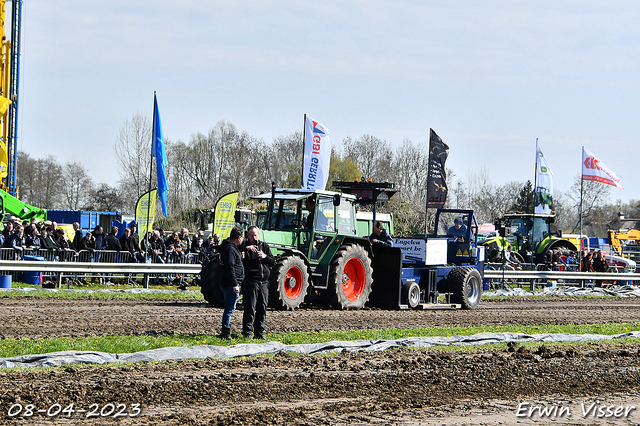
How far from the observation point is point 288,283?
47.4 feet

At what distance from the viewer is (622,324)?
579 inches

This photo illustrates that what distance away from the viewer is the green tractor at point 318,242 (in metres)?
14.8

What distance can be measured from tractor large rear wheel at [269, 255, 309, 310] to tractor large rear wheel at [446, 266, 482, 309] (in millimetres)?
4322

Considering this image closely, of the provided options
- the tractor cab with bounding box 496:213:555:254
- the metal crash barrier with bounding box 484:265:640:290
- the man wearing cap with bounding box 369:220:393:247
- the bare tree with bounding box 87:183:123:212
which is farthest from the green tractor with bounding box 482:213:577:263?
the bare tree with bounding box 87:183:123:212

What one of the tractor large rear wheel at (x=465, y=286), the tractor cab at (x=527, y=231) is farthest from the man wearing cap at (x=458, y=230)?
the tractor cab at (x=527, y=231)

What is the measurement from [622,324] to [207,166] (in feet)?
172

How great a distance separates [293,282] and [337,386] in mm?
7315

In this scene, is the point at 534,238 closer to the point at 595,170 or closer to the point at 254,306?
the point at 595,170

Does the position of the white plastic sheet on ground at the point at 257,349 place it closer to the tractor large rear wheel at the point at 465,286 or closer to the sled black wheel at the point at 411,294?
the sled black wheel at the point at 411,294

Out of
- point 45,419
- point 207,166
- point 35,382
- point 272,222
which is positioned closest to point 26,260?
point 272,222

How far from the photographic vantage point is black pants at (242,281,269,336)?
1008 centimetres

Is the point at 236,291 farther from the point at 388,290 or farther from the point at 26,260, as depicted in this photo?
the point at 26,260

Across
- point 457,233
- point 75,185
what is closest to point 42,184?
point 75,185

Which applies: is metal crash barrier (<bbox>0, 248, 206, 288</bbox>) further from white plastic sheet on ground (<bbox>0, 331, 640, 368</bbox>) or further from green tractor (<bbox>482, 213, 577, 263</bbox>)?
green tractor (<bbox>482, 213, 577, 263</bbox>)
